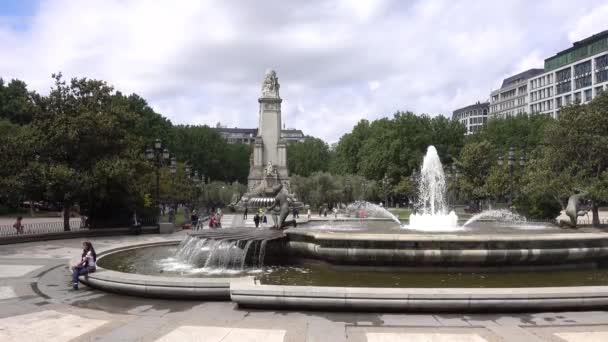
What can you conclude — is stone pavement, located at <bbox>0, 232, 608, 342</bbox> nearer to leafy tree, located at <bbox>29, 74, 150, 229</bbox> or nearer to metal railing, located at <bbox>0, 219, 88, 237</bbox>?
leafy tree, located at <bbox>29, 74, 150, 229</bbox>

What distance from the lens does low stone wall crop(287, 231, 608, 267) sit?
11.3 meters

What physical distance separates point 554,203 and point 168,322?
105 feet

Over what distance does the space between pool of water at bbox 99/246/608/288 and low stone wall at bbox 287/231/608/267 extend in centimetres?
25

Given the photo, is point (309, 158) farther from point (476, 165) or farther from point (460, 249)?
point (460, 249)

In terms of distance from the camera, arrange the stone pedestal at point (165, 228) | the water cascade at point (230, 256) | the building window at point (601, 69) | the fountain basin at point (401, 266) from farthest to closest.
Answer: the building window at point (601, 69), the stone pedestal at point (165, 228), the water cascade at point (230, 256), the fountain basin at point (401, 266)

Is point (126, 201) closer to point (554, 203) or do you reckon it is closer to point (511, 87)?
point (554, 203)

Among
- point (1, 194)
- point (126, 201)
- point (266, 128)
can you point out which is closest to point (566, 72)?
point (266, 128)

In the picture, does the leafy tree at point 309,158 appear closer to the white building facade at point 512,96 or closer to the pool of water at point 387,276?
the white building facade at point 512,96

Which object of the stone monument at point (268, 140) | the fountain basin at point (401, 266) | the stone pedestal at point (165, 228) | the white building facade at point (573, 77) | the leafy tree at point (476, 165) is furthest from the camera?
the white building facade at point (573, 77)

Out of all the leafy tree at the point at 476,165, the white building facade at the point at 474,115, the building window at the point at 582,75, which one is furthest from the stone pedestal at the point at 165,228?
the white building facade at the point at 474,115

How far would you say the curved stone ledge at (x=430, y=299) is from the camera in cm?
840

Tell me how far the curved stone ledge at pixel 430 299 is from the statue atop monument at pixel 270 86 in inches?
2403

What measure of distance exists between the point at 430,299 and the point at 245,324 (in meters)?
3.30

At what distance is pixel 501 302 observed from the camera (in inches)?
331
